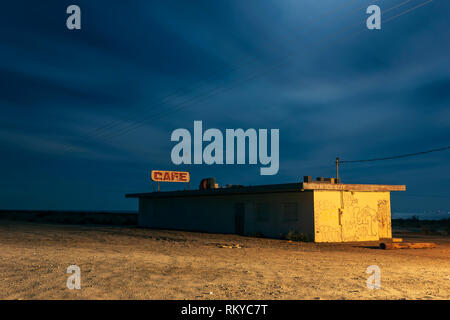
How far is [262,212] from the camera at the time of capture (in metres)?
23.3

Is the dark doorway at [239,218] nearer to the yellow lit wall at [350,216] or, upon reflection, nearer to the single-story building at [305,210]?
the single-story building at [305,210]

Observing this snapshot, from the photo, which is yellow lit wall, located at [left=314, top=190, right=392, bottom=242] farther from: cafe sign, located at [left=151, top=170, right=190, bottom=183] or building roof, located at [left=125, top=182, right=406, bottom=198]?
cafe sign, located at [left=151, top=170, right=190, bottom=183]

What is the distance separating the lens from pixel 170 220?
31.8 metres

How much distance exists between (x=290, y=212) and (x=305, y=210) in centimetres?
118

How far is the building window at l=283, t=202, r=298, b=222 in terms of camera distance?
21.3 metres

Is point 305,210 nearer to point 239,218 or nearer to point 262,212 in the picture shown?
point 262,212

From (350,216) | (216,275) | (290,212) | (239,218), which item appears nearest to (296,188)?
(290,212)

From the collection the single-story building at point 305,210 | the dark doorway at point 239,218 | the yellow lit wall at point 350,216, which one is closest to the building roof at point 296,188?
the single-story building at point 305,210

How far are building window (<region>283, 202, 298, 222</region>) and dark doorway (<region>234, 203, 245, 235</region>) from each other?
3.62 meters
